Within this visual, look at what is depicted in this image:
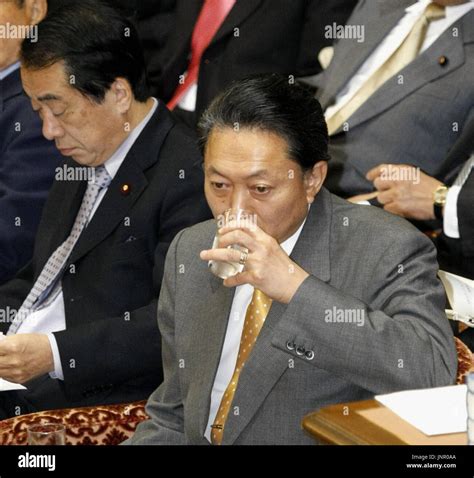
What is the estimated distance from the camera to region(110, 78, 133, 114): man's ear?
332 cm

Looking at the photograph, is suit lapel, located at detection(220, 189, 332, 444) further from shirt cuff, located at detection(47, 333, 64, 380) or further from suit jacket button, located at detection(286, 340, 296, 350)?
shirt cuff, located at detection(47, 333, 64, 380)

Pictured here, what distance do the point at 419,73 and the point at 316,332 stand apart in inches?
74.2

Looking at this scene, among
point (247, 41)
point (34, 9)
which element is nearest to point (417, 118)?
point (247, 41)

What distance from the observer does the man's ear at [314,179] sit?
2.47 meters

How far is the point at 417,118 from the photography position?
3758 mm

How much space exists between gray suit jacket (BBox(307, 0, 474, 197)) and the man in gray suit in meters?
1.25

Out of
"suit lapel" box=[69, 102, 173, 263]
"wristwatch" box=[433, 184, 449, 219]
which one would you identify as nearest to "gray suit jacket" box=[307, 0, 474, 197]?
"wristwatch" box=[433, 184, 449, 219]

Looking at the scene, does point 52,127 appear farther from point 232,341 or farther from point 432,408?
point 432,408

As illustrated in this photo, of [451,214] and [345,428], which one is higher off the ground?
[451,214]

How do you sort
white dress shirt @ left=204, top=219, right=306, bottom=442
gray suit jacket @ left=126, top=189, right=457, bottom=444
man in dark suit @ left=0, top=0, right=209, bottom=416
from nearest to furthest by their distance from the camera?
gray suit jacket @ left=126, top=189, right=457, bottom=444, white dress shirt @ left=204, top=219, right=306, bottom=442, man in dark suit @ left=0, top=0, right=209, bottom=416

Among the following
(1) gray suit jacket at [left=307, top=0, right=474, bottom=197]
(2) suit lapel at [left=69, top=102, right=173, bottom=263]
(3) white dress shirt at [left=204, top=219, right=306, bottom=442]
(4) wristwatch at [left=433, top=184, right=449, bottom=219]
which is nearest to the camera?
(3) white dress shirt at [left=204, top=219, right=306, bottom=442]

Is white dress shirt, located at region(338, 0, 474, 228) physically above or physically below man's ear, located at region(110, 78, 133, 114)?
above

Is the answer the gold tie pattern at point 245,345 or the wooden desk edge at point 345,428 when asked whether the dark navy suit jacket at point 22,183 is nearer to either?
the gold tie pattern at point 245,345

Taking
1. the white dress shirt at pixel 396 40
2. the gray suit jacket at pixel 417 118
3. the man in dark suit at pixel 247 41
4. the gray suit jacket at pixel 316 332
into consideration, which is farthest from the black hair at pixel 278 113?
the man in dark suit at pixel 247 41
